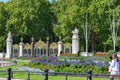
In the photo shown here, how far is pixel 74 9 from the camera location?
249 feet

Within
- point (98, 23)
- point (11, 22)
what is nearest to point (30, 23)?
point (11, 22)

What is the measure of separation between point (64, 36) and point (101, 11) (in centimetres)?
1113

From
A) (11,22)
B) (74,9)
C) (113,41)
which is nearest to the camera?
(113,41)

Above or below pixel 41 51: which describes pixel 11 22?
above

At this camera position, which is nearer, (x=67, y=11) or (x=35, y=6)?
(x=67, y=11)

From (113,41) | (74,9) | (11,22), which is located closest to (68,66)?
(113,41)

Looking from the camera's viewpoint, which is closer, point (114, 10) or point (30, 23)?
point (114, 10)

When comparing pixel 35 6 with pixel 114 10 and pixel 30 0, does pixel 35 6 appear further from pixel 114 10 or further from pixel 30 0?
pixel 114 10

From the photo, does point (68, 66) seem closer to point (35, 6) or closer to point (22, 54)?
point (22, 54)

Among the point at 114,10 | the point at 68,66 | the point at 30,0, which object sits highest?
the point at 30,0

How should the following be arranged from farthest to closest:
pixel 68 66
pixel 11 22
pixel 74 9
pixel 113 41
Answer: pixel 11 22, pixel 74 9, pixel 113 41, pixel 68 66

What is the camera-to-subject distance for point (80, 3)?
7806cm

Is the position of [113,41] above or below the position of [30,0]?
below

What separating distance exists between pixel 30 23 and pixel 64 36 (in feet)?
37.6
